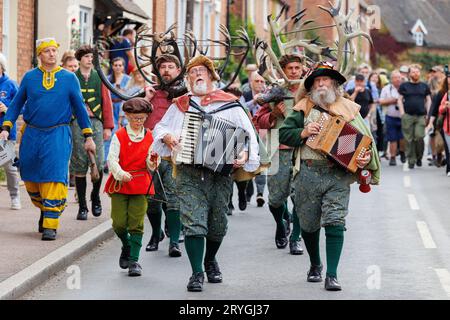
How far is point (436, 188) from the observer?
20469mm

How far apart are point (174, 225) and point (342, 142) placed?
105 inches

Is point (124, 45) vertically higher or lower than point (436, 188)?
higher

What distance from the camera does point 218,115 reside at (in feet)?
32.2

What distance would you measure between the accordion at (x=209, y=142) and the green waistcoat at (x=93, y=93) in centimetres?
480

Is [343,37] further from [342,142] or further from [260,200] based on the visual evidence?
[260,200]

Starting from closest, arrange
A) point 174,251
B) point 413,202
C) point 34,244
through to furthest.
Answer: point 34,244 → point 174,251 → point 413,202

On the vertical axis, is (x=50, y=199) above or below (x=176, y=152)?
below

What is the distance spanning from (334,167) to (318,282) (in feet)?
3.30

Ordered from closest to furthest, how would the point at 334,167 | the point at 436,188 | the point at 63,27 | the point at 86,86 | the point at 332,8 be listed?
the point at 334,167
the point at 332,8
the point at 86,86
the point at 436,188
the point at 63,27

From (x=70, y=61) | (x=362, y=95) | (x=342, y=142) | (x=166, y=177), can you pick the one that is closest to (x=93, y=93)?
(x=70, y=61)

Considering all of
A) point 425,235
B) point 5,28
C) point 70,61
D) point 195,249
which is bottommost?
point 425,235

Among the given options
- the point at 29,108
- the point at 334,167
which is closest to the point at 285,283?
the point at 334,167

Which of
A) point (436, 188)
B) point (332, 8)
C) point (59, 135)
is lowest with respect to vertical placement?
point (436, 188)

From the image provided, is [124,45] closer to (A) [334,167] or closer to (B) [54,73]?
(B) [54,73]
